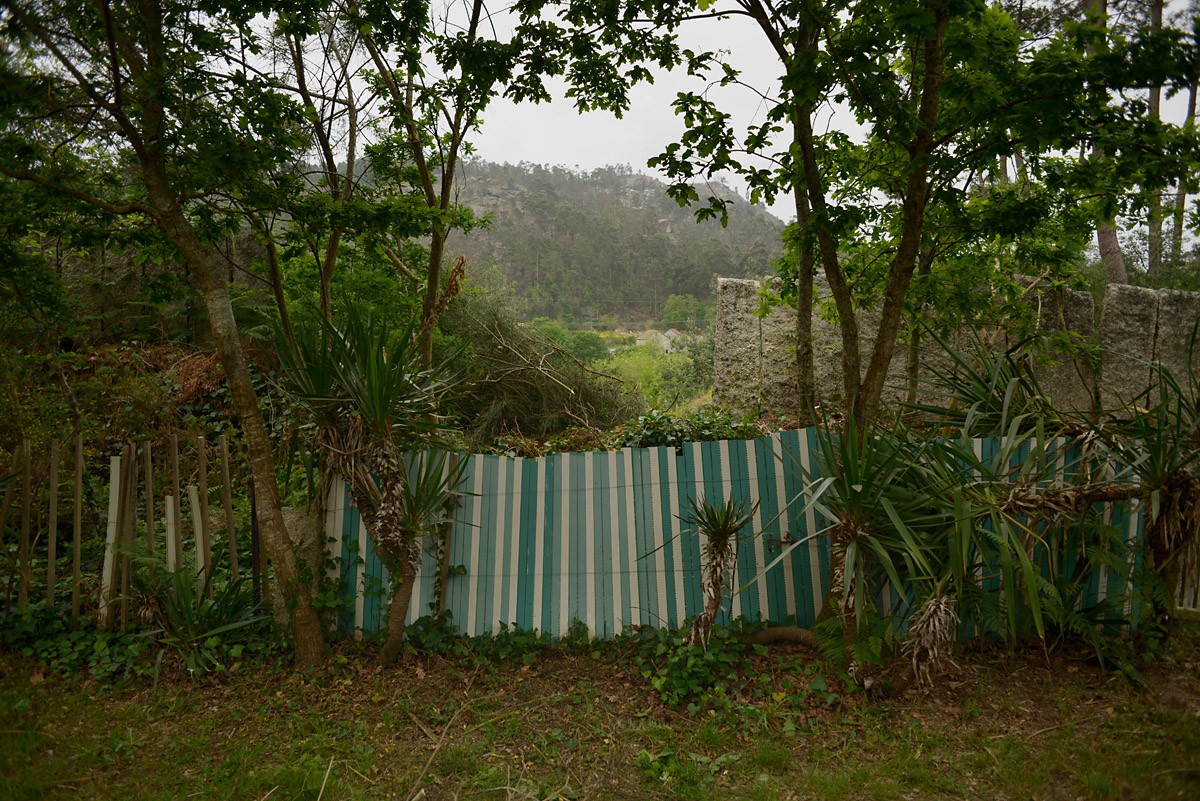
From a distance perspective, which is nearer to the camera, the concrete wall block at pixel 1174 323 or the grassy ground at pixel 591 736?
the grassy ground at pixel 591 736

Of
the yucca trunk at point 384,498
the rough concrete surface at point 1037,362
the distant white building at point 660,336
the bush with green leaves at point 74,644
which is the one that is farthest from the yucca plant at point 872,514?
the distant white building at point 660,336

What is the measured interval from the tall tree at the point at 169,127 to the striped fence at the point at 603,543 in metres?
0.75

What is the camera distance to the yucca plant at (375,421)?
164 inches

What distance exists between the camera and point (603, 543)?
4848 mm

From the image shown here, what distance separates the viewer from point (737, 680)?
4117mm

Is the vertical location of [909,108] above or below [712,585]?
above

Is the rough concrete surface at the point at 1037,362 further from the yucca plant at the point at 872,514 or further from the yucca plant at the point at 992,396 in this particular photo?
the yucca plant at the point at 872,514

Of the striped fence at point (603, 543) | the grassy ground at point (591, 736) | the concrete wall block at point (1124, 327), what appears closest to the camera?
the grassy ground at point (591, 736)

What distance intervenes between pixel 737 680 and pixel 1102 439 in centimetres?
247

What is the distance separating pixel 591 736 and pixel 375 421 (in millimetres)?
2108

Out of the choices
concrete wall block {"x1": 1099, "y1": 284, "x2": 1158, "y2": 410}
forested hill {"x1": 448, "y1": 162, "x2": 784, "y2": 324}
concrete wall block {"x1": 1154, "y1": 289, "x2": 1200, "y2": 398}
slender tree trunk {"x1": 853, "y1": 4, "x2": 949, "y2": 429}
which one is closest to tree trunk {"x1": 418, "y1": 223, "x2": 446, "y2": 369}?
slender tree trunk {"x1": 853, "y1": 4, "x2": 949, "y2": 429}

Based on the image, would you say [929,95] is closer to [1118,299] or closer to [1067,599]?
[1067,599]

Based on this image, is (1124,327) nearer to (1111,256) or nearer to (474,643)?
(1111,256)

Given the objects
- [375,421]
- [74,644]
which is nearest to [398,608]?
[375,421]
